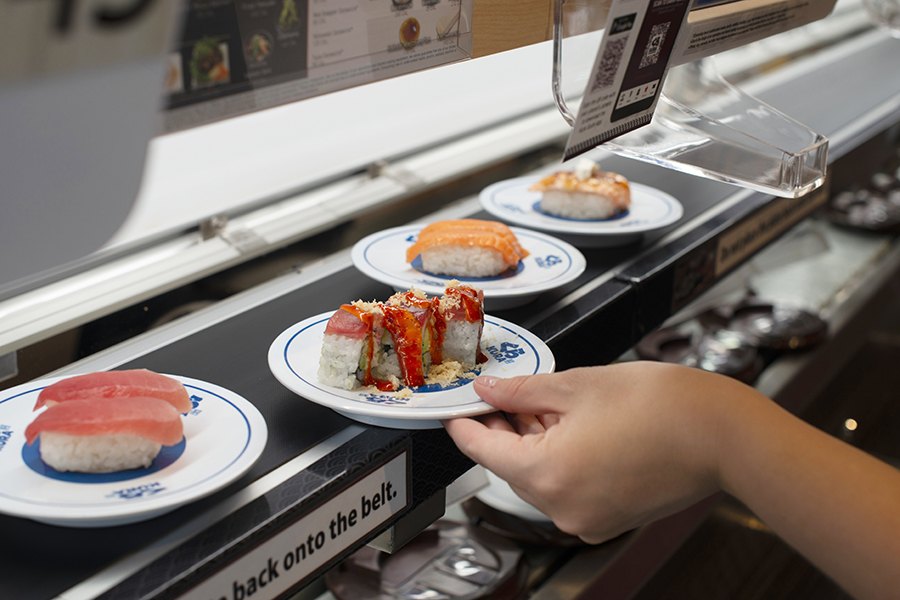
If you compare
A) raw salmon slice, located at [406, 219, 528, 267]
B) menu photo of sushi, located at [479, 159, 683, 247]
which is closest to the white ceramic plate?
menu photo of sushi, located at [479, 159, 683, 247]

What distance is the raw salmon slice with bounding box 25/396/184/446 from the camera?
3.01 ft

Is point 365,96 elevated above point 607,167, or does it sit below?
above

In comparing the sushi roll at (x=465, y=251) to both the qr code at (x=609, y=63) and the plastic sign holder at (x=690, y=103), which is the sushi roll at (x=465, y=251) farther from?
the qr code at (x=609, y=63)

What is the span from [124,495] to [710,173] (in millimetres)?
892

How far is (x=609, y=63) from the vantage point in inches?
44.5

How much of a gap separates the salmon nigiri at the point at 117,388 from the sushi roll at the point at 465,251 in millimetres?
511

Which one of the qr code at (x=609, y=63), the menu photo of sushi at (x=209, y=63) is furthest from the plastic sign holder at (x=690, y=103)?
the menu photo of sushi at (x=209, y=63)

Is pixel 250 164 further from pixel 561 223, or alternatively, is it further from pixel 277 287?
pixel 561 223

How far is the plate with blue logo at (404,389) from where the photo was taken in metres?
1.07

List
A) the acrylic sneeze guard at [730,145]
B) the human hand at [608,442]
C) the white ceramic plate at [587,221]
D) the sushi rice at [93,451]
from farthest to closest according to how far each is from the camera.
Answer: the white ceramic plate at [587,221] → the acrylic sneeze guard at [730,145] → the human hand at [608,442] → the sushi rice at [93,451]

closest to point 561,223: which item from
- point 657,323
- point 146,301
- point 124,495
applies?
point 657,323

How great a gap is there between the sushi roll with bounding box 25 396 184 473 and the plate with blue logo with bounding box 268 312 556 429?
18cm

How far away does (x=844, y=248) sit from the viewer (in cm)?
314

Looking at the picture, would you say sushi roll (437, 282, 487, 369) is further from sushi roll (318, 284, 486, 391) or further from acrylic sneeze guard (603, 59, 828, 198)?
acrylic sneeze guard (603, 59, 828, 198)
